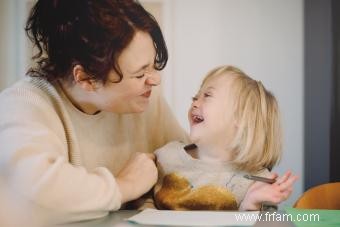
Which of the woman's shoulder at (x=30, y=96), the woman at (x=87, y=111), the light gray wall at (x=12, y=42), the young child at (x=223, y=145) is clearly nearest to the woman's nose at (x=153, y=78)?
the woman at (x=87, y=111)

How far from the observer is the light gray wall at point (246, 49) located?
1.04 meters

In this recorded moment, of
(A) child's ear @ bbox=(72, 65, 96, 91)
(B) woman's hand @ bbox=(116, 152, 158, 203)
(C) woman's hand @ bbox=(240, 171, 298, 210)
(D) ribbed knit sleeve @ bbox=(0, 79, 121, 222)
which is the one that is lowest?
(C) woman's hand @ bbox=(240, 171, 298, 210)

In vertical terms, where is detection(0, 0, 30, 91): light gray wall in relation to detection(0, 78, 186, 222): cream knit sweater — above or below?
above

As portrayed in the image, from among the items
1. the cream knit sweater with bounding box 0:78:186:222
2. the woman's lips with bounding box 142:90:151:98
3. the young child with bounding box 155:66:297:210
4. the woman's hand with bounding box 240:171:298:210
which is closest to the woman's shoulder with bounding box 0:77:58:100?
the cream knit sweater with bounding box 0:78:186:222

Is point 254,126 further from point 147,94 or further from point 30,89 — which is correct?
point 30,89

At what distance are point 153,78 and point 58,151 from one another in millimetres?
300

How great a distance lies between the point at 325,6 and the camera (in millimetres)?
1072

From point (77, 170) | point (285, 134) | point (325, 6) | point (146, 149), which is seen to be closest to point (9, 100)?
point (77, 170)

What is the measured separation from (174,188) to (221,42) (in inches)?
15.5

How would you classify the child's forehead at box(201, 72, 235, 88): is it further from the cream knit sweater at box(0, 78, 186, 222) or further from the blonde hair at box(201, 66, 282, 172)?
the cream knit sweater at box(0, 78, 186, 222)

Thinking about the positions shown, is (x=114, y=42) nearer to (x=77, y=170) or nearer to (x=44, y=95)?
(x=44, y=95)

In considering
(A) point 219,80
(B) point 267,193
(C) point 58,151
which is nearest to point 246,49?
(A) point 219,80

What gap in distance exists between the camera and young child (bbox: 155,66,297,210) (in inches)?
39.7

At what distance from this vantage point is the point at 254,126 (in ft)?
3.34
